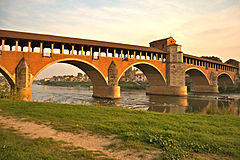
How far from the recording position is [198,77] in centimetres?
5462

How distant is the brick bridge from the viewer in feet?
73.3

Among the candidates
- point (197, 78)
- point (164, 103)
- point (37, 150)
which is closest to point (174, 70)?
point (164, 103)

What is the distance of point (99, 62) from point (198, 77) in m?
38.5

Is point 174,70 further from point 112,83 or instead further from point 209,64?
point 209,64

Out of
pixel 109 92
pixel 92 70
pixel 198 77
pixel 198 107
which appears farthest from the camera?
pixel 198 77

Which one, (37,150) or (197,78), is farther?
(197,78)

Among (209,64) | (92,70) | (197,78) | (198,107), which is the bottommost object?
(198,107)

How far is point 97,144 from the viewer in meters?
4.78

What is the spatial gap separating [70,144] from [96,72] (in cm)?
2569

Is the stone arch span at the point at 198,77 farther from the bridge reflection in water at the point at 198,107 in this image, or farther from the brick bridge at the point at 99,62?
the bridge reflection in water at the point at 198,107

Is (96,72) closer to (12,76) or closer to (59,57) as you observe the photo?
(59,57)

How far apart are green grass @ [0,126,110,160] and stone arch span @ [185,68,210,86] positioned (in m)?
48.6

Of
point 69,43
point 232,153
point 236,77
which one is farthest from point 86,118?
point 236,77

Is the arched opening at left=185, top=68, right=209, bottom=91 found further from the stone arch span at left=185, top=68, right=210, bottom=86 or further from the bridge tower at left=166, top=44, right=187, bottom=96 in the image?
the bridge tower at left=166, top=44, right=187, bottom=96
